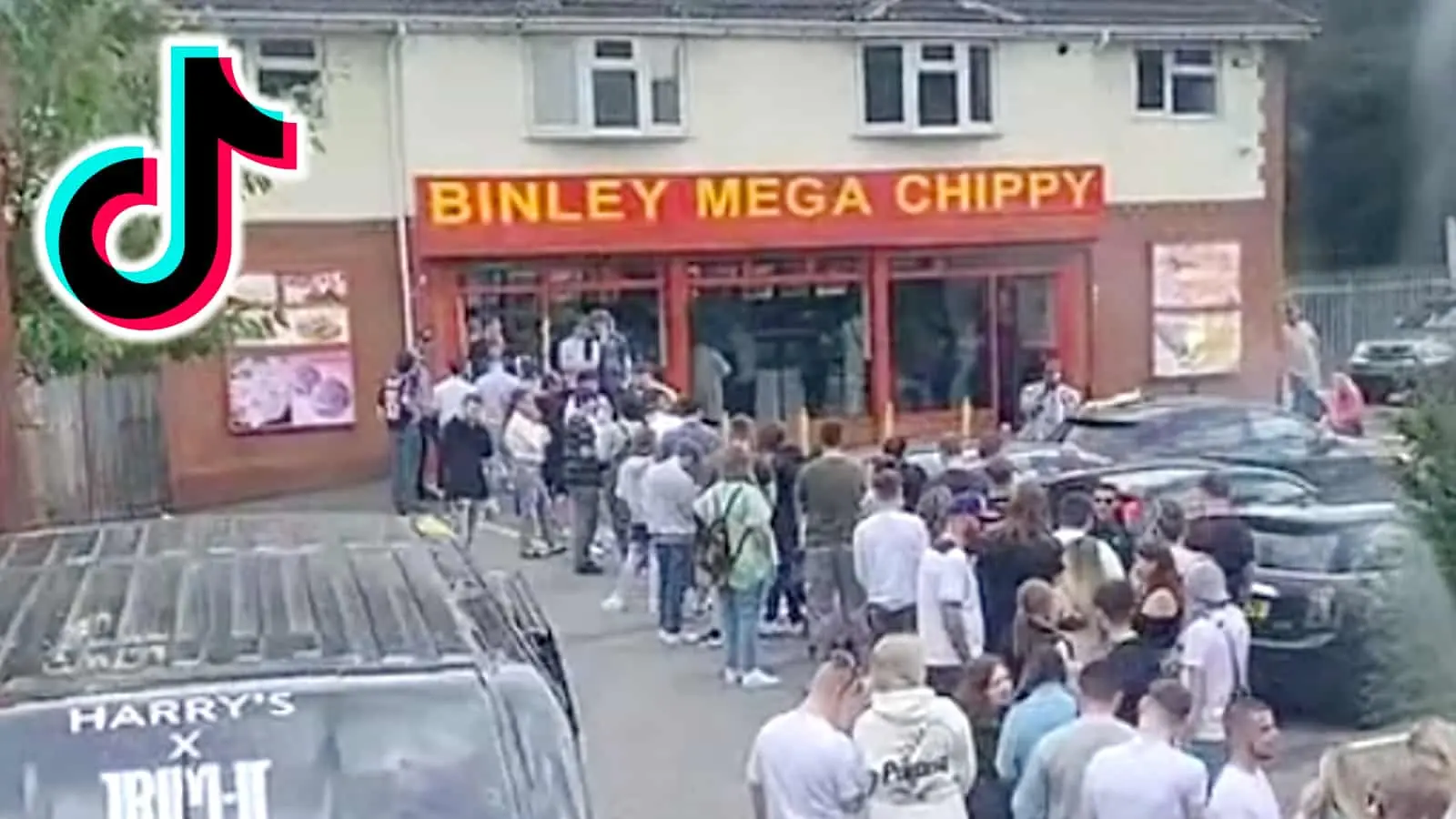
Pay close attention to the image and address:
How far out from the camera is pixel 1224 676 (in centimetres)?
928

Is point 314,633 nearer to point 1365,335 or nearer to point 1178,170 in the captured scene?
point 1178,170

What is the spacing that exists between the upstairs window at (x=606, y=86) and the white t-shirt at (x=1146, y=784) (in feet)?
68.8

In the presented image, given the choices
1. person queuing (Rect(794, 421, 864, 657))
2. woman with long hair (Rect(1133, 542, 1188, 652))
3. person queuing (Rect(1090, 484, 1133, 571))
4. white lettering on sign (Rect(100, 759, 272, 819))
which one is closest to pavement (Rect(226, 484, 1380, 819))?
person queuing (Rect(794, 421, 864, 657))

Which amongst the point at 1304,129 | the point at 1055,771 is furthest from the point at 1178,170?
the point at 1055,771

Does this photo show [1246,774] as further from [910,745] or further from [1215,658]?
[1215,658]

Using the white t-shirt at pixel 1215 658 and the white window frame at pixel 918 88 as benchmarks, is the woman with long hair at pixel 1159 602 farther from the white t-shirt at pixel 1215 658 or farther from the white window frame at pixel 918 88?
the white window frame at pixel 918 88

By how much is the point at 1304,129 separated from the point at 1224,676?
38568 millimetres

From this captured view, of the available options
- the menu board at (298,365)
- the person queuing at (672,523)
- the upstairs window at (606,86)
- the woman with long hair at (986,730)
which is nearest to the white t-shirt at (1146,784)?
the woman with long hair at (986,730)

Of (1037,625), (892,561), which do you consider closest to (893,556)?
(892,561)

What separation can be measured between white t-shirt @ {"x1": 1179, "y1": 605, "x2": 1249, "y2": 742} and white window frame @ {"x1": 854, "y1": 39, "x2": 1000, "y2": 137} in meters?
20.2

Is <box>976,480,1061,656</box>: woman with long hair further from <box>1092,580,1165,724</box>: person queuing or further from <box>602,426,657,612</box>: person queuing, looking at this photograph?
<box>602,426,657,612</box>: person queuing

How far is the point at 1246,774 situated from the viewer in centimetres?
707

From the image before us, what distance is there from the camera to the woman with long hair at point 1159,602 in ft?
31.3

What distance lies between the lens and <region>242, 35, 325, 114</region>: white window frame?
1008 inches
